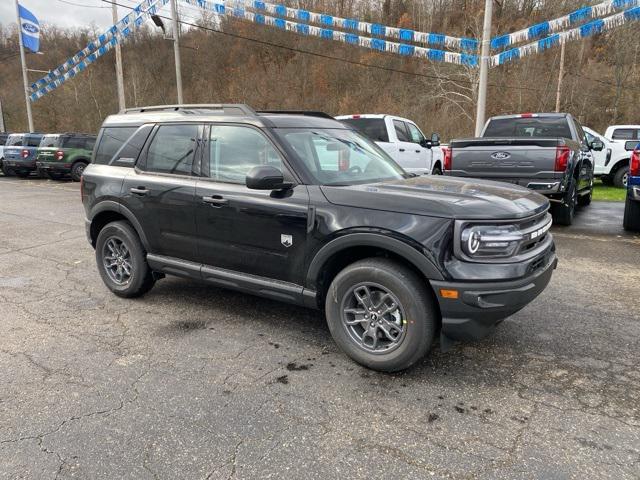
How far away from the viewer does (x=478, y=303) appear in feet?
9.71

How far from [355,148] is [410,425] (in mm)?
2443

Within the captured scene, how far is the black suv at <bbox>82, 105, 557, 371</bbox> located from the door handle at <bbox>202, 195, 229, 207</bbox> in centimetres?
2

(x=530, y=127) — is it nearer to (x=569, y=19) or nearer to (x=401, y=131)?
(x=401, y=131)

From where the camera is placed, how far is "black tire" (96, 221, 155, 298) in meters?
4.72

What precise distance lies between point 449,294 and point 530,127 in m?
7.98

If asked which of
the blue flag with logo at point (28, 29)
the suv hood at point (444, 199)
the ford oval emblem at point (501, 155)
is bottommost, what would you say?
the suv hood at point (444, 199)

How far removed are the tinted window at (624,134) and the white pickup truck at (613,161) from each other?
416 millimetres

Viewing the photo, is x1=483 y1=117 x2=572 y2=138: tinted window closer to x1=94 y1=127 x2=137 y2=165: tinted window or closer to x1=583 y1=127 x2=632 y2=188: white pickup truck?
x1=583 y1=127 x2=632 y2=188: white pickup truck

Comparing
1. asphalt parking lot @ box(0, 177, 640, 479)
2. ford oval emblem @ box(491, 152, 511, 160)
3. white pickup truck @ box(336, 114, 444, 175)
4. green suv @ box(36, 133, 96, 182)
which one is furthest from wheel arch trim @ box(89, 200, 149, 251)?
green suv @ box(36, 133, 96, 182)

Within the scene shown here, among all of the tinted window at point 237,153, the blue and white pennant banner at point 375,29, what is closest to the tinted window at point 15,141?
the blue and white pennant banner at point 375,29

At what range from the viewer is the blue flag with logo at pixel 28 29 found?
2941 centimetres

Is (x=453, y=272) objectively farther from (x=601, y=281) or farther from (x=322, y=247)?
(x=601, y=281)

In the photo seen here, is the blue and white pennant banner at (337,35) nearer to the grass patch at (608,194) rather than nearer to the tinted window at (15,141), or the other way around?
the grass patch at (608,194)

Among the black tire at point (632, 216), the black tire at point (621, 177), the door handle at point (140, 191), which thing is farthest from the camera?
the black tire at point (621, 177)
